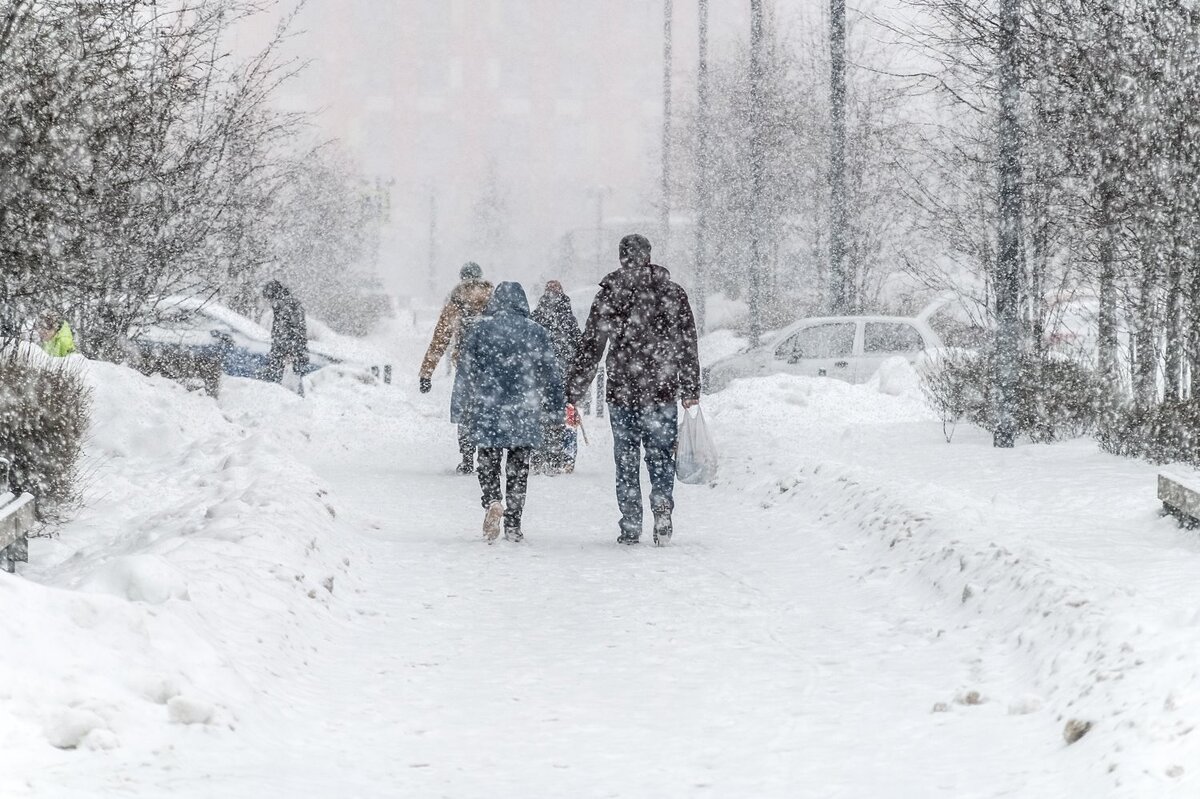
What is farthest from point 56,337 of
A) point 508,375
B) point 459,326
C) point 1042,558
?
point 1042,558

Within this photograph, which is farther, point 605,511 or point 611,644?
point 605,511

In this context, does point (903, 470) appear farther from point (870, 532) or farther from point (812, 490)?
point (870, 532)

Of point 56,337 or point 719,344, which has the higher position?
point 719,344

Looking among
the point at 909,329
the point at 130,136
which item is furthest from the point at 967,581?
the point at 909,329

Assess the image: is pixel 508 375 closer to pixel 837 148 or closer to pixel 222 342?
pixel 837 148

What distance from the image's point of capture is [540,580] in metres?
8.04

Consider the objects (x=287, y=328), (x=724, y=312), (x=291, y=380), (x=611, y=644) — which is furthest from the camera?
(x=724, y=312)

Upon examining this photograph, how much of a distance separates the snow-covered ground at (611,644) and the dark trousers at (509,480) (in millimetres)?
248

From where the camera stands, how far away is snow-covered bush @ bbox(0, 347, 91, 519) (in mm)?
8750

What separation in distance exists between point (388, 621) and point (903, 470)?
19.1ft

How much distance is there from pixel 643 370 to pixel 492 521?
143 centimetres

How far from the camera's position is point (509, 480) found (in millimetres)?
9484

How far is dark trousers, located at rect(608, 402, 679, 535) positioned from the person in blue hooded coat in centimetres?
61

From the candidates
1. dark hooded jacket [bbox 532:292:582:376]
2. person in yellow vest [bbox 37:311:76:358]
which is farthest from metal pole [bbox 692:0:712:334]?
person in yellow vest [bbox 37:311:76:358]
